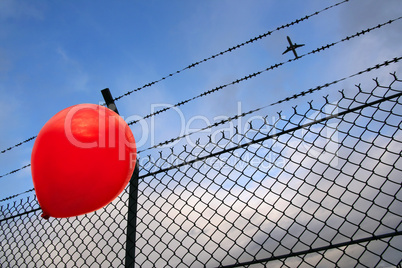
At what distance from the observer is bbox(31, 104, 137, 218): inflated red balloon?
1.56 m

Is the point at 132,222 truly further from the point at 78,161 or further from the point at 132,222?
the point at 78,161

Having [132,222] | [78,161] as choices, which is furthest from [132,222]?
[78,161]

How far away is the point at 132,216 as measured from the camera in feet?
7.09

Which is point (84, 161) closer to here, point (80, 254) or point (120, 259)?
point (120, 259)

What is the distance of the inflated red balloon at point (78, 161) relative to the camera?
1557mm

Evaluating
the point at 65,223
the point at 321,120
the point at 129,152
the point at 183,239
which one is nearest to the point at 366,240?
the point at 321,120

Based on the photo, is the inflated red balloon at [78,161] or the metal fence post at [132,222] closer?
the inflated red balloon at [78,161]

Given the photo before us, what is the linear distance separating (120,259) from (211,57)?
6.00 feet

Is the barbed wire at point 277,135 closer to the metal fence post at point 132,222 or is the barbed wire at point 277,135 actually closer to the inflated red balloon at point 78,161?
the metal fence post at point 132,222

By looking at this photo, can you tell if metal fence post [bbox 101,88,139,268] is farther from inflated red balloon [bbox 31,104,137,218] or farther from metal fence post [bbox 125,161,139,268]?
inflated red balloon [bbox 31,104,137,218]

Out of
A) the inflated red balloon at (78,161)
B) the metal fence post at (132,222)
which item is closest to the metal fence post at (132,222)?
the metal fence post at (132,222)

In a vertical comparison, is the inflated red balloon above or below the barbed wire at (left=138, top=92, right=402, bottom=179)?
above

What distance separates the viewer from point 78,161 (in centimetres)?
155

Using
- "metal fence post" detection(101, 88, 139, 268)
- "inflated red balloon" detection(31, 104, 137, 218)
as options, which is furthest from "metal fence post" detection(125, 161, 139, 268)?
"inflated red balloon" detection(31, 104, 137, 218)
